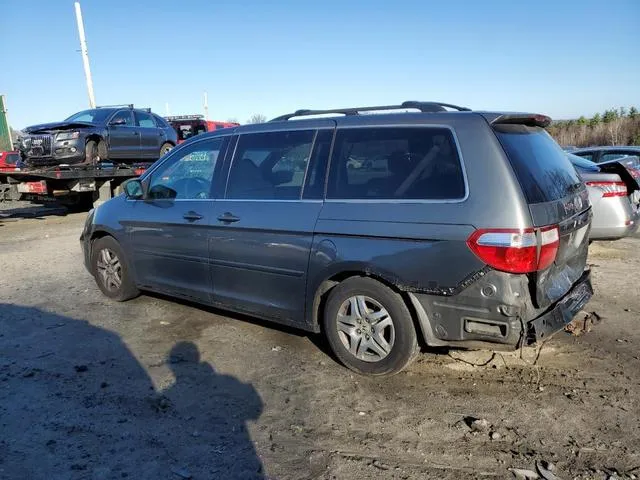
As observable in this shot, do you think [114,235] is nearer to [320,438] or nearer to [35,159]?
[320,438]

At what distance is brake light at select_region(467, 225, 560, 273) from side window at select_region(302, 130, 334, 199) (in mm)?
1253

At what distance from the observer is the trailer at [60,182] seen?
1070 centimetres

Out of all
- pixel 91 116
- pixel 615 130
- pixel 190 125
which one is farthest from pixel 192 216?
pixel 615 130

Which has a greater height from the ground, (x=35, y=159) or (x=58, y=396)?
(x=35, y=159)

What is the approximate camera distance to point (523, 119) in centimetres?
355

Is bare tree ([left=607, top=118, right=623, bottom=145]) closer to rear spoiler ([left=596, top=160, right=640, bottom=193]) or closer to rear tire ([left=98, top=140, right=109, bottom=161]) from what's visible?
rear spoiler ([left=596, top=160, right=640, bottom=193])

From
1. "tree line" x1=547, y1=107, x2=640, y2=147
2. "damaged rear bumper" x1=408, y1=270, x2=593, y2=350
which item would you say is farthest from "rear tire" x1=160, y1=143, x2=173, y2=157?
"tree line" x1=547, y1=107, x2=640, y2=147

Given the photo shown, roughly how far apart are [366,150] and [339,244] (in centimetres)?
72

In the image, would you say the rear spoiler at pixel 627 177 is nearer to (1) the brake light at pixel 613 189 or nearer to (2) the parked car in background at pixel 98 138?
Answer: (1) the brake light at pixel 613 189

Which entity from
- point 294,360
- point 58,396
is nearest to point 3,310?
point 58,396

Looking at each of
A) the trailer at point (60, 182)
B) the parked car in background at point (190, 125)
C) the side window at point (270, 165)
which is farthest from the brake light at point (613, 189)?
the parked car in background at point (190, 125)

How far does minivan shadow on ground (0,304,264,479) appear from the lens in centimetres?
282

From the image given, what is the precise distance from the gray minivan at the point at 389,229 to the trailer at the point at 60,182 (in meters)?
7.24

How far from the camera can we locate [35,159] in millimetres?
10945
